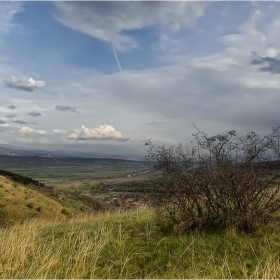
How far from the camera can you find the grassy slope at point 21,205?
19.8 m

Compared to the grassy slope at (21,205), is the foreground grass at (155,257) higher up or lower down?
higher up

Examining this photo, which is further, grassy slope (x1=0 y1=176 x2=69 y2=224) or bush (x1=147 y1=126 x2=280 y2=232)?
grassy slope (x1=0 y1=176 x2=69 y2=224)

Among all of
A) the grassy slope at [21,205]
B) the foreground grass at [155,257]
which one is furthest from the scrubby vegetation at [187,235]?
the grassy slope at [21,205]

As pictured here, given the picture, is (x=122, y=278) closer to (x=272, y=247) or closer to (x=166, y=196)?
(x=166, y=196)

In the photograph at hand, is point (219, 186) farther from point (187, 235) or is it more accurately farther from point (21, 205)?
point (21, 205)

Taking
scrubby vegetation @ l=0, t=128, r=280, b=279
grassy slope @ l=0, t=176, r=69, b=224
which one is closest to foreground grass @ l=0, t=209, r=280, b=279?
scrubby vegetation @ l=0, t=128, r=280, b=279

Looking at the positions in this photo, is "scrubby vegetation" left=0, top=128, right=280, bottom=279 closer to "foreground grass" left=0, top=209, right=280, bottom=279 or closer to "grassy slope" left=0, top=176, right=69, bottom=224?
"foreground grass" left=0, top=209, right=280, bottom=279

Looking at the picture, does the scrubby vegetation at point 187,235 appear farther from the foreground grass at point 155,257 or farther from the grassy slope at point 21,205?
the grassy slope at point 21,205

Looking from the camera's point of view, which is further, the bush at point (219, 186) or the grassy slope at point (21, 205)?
the grassy slope at point (21, 205)

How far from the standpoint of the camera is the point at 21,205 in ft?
71.7

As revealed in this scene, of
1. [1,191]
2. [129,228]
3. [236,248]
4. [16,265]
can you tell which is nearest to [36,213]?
[1,191]

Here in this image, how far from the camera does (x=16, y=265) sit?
4.51 meters

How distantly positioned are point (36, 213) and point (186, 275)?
67.5ft

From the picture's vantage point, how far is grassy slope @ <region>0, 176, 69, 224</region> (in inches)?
779
